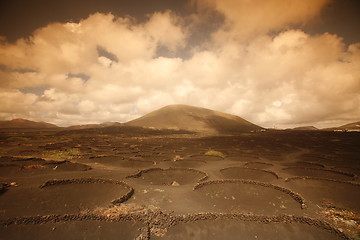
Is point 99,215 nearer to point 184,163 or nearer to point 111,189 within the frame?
point 111,189

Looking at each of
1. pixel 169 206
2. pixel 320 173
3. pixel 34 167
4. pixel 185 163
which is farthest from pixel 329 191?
pixel 34 167

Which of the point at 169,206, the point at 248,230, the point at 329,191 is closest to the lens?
the point at 248,230

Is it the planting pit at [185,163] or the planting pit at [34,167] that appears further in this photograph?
the planting pit at [185,163]

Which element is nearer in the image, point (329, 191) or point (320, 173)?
point (329, 191)

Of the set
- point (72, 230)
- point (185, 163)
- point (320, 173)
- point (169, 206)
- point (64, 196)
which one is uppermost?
point (185, 163)

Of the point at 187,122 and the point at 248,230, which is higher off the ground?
the point at 187,122

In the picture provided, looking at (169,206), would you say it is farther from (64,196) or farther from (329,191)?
(329,191)

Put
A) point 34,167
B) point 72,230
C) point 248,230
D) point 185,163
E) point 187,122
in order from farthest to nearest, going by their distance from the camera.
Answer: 1. point 187,122
2. point 185,163
3. point 34,167
4. point 248,230
5. point 72,230

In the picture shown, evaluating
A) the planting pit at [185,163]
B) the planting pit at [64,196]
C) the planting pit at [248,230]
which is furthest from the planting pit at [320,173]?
the planting pit at [64,196]

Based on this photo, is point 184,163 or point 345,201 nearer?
point 345,201

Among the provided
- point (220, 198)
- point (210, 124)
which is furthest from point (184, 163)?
point (210, 124)

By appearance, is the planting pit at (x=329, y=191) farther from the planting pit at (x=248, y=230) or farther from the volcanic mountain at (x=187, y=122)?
the volcanic mountain at (x=187, y=122)
